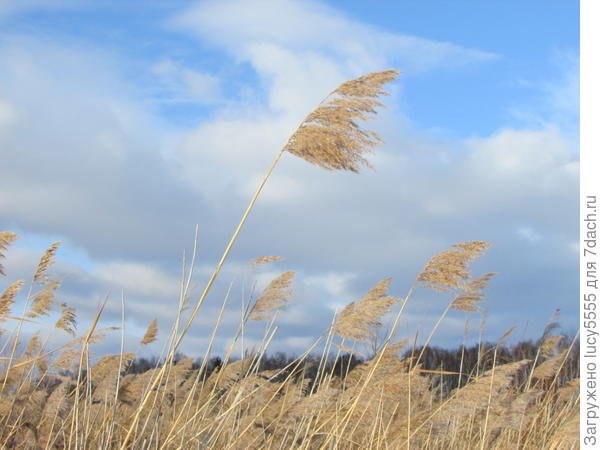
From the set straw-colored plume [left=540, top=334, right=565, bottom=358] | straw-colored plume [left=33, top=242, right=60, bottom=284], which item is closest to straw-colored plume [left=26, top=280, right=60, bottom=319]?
straw-colored plume [left=33, top=242, right=60, bottom=284]

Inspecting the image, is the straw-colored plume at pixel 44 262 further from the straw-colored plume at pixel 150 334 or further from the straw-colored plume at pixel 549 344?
the straw-colored plume at pixel 549 344

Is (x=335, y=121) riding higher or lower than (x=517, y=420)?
higher

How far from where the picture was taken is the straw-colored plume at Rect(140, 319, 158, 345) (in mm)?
6309

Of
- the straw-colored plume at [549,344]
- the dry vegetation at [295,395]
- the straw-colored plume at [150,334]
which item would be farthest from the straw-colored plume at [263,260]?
the straw-colored plume at [549,344]

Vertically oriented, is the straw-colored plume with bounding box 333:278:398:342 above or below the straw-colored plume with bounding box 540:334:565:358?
below

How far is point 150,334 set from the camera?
251 inches

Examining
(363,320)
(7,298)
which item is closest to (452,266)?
(363,320)

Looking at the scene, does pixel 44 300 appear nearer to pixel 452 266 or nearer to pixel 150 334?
pixel 150 334

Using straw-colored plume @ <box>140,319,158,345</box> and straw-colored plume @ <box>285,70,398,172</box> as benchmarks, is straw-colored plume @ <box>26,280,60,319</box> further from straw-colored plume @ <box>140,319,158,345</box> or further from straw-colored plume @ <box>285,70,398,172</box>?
straw-colored plume @ <box>285,70,398,172</box>

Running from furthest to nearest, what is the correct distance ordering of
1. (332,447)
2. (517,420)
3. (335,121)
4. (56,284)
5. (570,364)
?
(570,364), (56,284), (517,420), (332,447), (335,121)

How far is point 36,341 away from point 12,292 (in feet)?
5.50

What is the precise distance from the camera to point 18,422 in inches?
197
